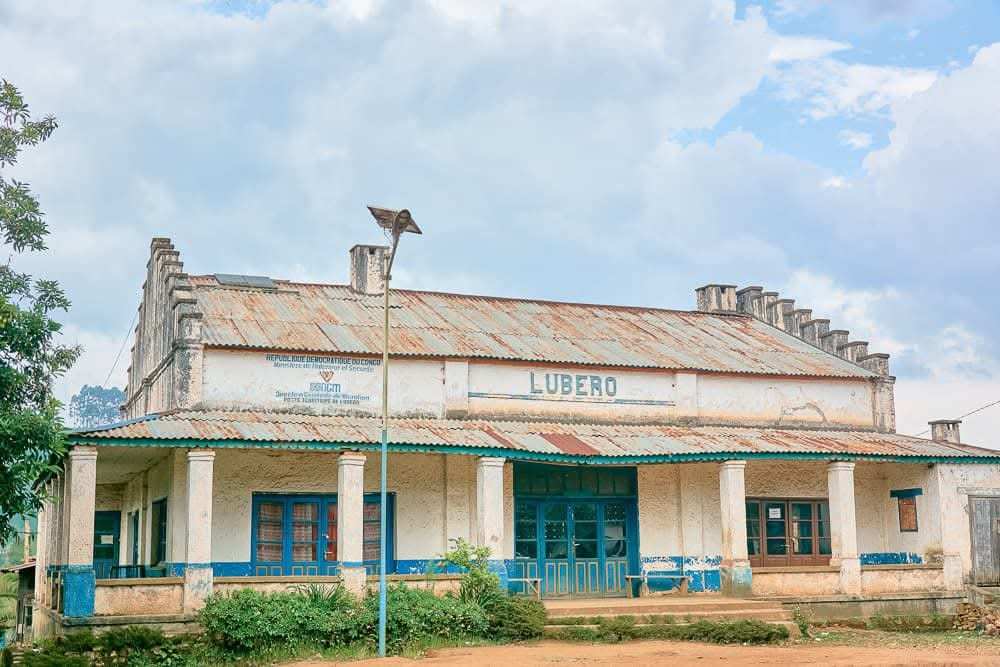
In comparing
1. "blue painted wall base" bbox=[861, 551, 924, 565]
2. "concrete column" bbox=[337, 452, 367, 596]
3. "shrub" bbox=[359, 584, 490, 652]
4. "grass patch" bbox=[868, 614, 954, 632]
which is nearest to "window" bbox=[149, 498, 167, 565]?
"concrete column" bbox=[337, 452, 367, 596]

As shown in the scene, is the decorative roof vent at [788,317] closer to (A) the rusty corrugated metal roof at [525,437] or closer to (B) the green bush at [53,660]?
(A) the rusty corrugated metal roof at [525,437]

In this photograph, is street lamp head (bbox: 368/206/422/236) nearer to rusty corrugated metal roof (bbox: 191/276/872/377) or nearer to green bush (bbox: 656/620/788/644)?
rusty corrugated metal roof (bbox: 191/276/872/377)

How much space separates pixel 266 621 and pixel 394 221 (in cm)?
595

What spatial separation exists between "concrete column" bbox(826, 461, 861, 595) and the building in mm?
42

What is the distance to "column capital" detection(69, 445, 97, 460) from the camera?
1677cm

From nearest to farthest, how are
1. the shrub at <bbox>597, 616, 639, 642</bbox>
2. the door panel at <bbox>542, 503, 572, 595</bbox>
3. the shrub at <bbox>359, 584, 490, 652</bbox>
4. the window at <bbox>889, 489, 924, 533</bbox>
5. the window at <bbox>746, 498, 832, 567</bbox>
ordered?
the shrub at <bbox>359, 584, 490, 652</bbox>, the shrub at <bbox>597, 616, 639, 642</bbox>, the door panel at <bbox>542, 503, 572, 595</bbox>, the window at <bbox>746, 498, 832, 567</bbox>, the window at <bbox>889, 489, 924, 533</bbox>

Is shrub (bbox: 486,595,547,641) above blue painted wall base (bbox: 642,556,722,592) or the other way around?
the other way around

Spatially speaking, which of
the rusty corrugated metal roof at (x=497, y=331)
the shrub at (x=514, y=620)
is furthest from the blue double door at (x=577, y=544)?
the shrub at (x=514, y=620)

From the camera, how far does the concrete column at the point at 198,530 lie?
17.0 m

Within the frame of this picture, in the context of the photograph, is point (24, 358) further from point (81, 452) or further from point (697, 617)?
point (697, 617)

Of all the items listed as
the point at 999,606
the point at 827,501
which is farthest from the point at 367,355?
the point at 999,606

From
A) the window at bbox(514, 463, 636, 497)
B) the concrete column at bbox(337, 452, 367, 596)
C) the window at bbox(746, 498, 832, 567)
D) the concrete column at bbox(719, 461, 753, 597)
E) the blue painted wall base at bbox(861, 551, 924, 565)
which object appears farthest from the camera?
the blue painted wall base at bbox(861, 551, 924, 565)

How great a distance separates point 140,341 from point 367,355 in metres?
7.54

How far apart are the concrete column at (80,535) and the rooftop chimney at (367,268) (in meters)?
8.90
